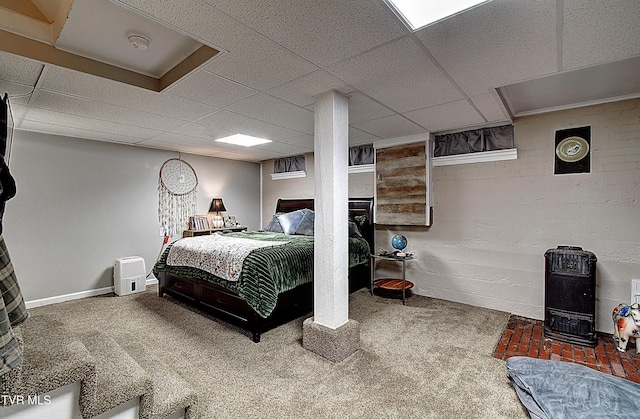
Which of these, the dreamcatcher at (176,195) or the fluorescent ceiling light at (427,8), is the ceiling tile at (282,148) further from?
the fluorescent ceiling light at (427,8)

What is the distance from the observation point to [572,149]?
3176 millimetres

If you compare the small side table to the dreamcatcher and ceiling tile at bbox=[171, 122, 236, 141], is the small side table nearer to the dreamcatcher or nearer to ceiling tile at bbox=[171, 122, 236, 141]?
ceiling tile at bbox=[171, 122, 236, 141]

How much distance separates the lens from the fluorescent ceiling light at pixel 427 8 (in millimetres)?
1469

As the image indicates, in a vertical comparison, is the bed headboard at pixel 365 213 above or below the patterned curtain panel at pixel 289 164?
below

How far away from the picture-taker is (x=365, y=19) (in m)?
1.56

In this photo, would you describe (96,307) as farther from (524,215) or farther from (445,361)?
(524,215)

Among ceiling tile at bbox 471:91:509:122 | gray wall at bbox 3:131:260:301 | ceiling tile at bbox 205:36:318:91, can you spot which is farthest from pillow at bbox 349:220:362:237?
gray wall at bbox 3:131:260:301

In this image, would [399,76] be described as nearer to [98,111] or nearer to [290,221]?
[98,111]

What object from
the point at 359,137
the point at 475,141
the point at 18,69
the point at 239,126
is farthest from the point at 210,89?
the point at 475,141

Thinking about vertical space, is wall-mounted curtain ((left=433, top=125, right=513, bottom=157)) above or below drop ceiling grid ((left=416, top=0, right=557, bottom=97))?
below

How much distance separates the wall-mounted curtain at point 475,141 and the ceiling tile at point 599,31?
158cm

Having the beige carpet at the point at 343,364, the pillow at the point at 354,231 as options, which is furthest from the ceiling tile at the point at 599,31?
the pillow at the point at 354,231

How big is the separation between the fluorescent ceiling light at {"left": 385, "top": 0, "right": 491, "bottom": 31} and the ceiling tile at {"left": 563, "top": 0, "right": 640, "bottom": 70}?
0.47 meters

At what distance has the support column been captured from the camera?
2.48 metres
